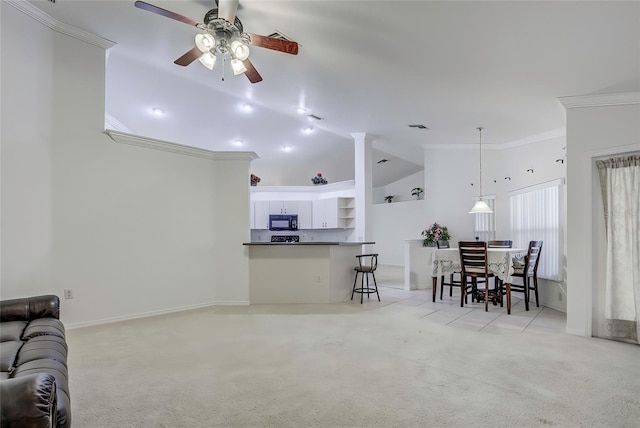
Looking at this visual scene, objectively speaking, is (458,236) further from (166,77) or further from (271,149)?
(166,77)

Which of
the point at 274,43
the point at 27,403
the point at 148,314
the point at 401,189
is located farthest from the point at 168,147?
the point at 401,189

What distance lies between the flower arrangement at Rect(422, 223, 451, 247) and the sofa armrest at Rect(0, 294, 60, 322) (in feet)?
18.4

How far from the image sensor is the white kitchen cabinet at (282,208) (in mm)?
9148

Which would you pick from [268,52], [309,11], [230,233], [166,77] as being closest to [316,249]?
[230,233]

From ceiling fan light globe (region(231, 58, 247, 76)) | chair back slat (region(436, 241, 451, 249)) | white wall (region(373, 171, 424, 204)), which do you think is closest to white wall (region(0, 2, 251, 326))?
ceiling fan light globe (region(231, 58, 247, 76))

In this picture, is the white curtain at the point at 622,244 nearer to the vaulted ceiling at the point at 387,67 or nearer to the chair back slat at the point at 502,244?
the vaulted ceiling at the point at 387,67

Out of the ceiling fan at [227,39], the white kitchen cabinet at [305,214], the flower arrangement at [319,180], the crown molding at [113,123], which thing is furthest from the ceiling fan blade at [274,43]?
the white kitchen cabinet at [305,214]

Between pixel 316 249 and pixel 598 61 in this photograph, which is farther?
pixel 316 249

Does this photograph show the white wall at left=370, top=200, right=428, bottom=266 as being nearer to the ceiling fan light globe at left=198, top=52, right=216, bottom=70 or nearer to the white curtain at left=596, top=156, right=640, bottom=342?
the white curtain at left=596, top=156, right=640, bottom=342

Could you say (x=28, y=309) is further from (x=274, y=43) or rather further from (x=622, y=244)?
(x=622, y=244)

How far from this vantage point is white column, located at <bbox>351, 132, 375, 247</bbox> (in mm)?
6738

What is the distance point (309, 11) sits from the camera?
3080 mm

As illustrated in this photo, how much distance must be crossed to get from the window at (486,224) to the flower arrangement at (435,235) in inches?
23.6

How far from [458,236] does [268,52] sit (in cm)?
486
